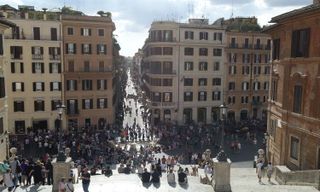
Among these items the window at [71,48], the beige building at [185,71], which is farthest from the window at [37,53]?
the beige building at [185,71]

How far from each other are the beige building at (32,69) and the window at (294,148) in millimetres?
34421

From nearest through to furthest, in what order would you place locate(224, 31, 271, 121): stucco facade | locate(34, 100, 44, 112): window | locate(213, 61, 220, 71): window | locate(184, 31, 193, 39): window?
1. locate(34, 100, 44, 112): window
2. locate(184, 31, 193, 39): window
3. locate(213, 61, 220, 71): window
4. locate(224, 31, 271, 121): stucco facade

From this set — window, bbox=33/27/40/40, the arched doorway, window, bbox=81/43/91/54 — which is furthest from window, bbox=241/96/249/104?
window, bbox=33/27/40/40

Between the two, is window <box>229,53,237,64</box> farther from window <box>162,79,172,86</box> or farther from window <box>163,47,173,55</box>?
window <box>162,79,172,86</box>

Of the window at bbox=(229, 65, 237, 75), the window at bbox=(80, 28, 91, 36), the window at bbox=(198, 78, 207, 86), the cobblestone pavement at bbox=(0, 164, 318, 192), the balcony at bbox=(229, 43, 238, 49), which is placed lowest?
the cobblestone pavement at bbox=(0, 164, 318, 192)

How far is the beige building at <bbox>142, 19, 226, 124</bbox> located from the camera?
56.4 m

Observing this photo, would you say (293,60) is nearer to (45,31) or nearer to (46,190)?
(46,190)

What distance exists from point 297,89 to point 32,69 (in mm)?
36127

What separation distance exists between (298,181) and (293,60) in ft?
30.3

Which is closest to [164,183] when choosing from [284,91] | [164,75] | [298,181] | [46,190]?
[46,190]

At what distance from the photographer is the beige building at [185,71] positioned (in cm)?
5644

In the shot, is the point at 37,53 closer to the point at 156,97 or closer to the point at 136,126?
the point at 136,126

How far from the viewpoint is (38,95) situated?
48.8 meters

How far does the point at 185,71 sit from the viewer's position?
190 ft
